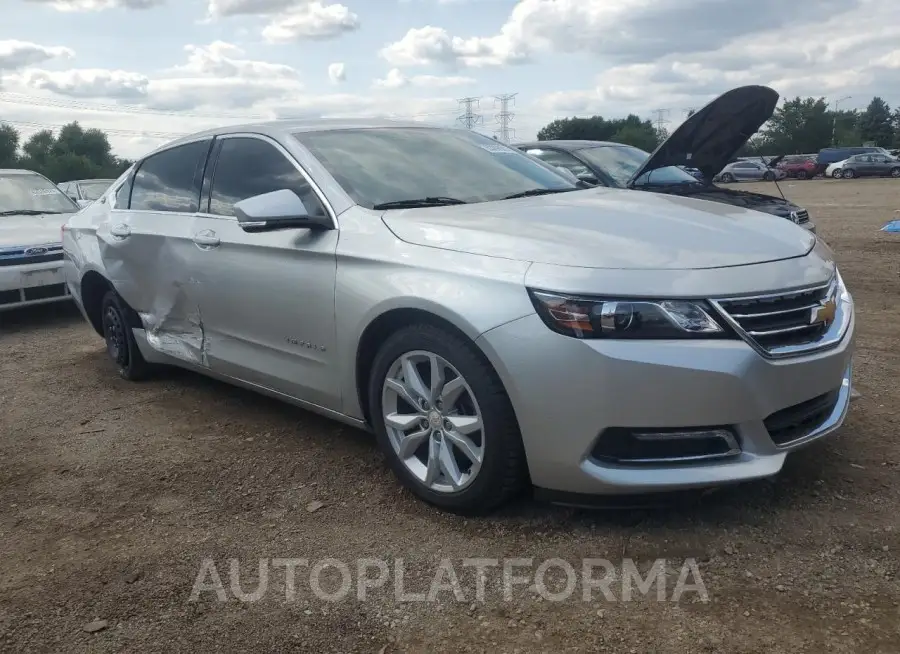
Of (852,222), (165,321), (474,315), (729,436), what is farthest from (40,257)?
(852,222)

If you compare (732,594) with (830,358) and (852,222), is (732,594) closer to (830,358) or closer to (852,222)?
(830,358)

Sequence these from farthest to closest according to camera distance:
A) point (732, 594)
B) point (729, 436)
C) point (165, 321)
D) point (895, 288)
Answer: point (895, 288) < point (165, 321) < point (729, 436) < point (732, 594)

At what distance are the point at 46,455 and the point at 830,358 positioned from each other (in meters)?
3.69

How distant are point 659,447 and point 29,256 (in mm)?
6763

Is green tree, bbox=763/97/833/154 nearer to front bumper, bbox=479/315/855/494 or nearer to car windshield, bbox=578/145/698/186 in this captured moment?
car windshield, bbox=578/145/698/186

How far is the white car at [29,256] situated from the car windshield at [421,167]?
4806mm

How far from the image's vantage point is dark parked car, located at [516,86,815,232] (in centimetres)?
661

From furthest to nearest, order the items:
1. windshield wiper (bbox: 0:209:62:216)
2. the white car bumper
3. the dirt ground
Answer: windshield wiper (bbox: 0:209:62:216)
the white car bumper
the dirt ground

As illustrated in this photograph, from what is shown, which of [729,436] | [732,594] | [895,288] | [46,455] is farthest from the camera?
[895,288]

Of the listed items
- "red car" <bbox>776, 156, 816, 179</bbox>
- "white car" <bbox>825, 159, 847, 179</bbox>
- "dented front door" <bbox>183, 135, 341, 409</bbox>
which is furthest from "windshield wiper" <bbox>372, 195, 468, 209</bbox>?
"red car" <bbox>776, 156, 816, 179</bbox>

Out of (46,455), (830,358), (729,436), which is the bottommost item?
(46,455)

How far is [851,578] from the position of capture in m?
2.61

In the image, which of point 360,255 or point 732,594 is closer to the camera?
point 732,594

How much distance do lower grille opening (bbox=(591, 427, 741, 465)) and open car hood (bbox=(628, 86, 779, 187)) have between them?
433 centimetres
